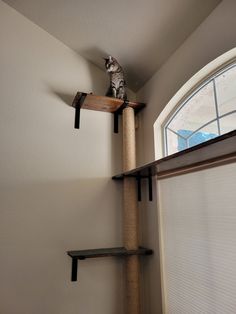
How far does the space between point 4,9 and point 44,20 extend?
37 centimetres

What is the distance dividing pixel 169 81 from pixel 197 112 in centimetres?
37

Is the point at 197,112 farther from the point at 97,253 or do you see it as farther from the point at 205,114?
the point at 97,253

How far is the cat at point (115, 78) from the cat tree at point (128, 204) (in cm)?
10

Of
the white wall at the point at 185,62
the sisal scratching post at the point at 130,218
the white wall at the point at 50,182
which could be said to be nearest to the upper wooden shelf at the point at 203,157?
the sisal scratching post at the point at 130,218

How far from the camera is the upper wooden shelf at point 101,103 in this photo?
2.03 meters

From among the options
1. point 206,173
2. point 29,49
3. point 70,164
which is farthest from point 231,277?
point 29,49

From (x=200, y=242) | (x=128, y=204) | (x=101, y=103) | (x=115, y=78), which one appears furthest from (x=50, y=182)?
(x=200, y=242)

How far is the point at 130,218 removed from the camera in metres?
2.00

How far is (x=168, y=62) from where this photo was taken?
6.46 ft

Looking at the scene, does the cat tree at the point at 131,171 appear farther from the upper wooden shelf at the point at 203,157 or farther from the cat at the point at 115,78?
the cat at the point at 115,78

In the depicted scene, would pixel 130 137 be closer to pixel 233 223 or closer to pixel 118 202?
pixel 118 202

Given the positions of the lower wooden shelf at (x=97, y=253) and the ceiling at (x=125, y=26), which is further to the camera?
→ the lower wooden shelf at (x=97, y=253)

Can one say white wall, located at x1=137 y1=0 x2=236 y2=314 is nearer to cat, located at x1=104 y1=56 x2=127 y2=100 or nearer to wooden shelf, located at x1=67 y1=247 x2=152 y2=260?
wooden shelf, located at x1=67 y1=247 x2=152 y2=260

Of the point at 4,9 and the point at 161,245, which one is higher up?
the point at 4,9
